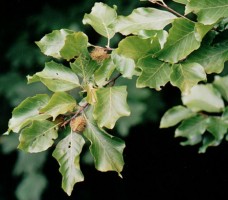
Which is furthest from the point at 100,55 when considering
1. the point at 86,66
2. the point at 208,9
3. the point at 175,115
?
the point at 175,115

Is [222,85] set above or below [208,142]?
above

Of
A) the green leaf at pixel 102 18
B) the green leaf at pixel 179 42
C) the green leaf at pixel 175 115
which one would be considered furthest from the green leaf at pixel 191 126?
the green leaf at pixel 179 42

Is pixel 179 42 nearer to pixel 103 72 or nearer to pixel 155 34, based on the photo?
pixel 155 34

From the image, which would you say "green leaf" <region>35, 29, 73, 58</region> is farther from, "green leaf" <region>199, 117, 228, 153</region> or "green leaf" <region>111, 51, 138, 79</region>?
"green leaf" <region>199, 117, 228, 153</region>

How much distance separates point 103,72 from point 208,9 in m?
0.25

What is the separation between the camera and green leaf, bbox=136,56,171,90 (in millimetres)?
775

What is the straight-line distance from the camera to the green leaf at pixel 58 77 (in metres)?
0.88

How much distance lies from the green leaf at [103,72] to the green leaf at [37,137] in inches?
5.5

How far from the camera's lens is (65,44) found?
0.84 m

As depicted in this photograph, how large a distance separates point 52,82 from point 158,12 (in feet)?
0.90

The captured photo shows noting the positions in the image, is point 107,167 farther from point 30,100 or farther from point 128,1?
point 128,1

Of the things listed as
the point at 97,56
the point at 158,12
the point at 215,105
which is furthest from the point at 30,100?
the point at 215,105

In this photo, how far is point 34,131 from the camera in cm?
85

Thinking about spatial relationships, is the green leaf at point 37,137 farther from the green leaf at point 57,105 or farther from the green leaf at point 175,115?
the green leaf at point 175,115
